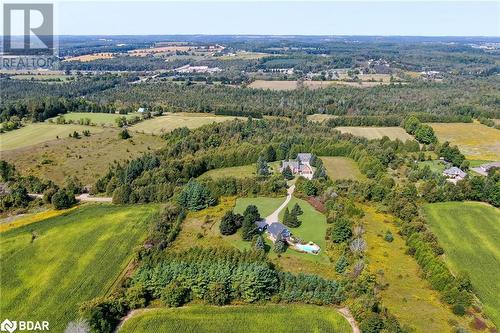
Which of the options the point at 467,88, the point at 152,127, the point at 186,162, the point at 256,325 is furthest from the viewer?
the point at 467,88

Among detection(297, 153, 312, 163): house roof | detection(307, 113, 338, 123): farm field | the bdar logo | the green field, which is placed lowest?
the bdar logo

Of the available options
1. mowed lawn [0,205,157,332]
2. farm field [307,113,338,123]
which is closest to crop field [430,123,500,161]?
farm field [307,113,338,123]

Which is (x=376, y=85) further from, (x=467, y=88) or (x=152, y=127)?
(x=152, y=127)

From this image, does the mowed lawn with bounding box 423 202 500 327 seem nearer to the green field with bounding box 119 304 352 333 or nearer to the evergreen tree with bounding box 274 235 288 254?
the green field with bounding box 119 304 352 333

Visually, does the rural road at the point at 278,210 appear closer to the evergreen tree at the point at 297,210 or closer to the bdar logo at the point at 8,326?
the evergreen tree at the point at 297,210

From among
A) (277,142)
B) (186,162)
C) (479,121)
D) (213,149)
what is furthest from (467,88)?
(186,162)

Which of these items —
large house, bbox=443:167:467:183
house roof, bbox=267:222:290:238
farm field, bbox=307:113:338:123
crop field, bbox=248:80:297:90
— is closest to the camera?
house roof, bbox=267:222:290:238

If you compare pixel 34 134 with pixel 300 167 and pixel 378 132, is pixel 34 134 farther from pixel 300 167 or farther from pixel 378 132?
pixel 378 132

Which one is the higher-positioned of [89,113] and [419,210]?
[89,113]
